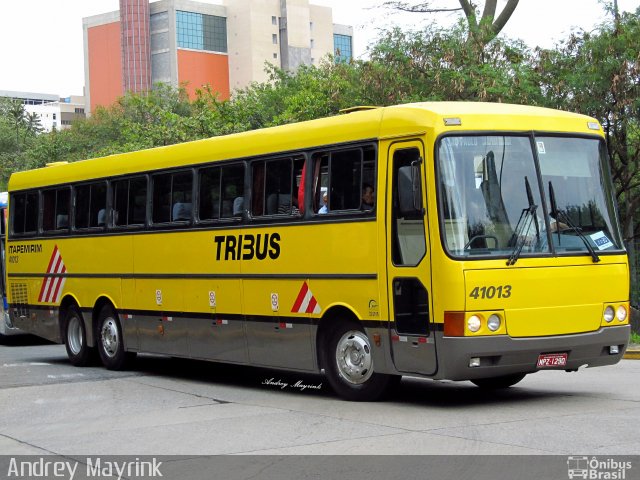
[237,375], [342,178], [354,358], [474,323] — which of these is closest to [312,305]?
[354,358]

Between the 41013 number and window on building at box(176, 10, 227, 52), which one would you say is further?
window on building at box(176, 10, 227, 52)

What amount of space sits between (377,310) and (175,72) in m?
142

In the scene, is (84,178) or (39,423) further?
(84,178)

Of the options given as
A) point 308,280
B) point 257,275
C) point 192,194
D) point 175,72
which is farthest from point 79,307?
point 175,72

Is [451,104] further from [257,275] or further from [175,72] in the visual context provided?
[175,72]

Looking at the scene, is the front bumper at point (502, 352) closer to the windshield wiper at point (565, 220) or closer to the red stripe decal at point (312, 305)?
the windshield wiper at point (565, 220)

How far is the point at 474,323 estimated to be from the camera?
1096cm

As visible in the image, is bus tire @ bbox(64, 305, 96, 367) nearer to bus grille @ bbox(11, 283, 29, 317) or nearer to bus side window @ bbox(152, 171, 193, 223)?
bus grille @ bbox(11, 283, 29, 317)

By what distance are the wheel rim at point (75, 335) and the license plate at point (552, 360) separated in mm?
9408

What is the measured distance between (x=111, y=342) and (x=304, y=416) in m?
6.88

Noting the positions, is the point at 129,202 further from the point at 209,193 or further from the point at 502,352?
the point at 502,352

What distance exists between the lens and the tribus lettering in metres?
13.7

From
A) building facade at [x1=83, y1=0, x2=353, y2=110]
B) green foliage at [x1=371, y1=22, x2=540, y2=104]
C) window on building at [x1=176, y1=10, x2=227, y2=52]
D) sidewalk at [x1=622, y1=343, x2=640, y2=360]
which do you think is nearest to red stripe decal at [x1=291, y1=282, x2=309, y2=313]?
sidewalk at [x1=622, y1=343, x2=640, y2=360]

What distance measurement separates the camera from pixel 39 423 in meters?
11.8
